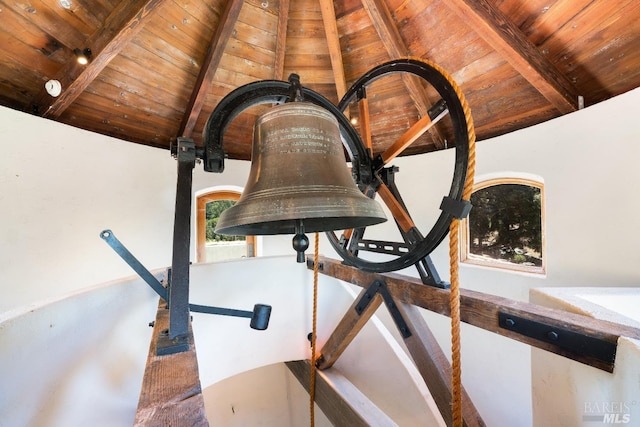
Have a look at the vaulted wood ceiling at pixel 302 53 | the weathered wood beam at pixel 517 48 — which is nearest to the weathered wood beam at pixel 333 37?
the vaulted wood ceiling at pixel 302 53

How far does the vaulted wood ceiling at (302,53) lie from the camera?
155cm

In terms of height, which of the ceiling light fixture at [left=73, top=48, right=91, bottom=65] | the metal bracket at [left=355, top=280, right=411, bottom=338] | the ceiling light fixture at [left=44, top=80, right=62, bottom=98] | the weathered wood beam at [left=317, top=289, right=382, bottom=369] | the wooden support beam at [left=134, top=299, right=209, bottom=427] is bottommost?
the weathered wood beam at [left=317, top=289, right=382, bottom=369]

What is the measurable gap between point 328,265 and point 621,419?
1.31 meters

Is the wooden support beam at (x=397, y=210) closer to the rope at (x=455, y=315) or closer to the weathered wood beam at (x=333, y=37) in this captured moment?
the rope at (x=455, y=315)

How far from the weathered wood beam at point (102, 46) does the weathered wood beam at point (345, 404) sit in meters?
2.54

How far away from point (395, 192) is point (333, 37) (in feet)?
4.58

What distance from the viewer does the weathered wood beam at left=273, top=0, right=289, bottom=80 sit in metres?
1.87

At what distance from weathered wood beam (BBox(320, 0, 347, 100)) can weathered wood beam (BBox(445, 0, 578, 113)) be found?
0.75 metres

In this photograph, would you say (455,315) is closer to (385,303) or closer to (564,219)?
(385,303)

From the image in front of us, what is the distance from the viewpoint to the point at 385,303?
4.23 feet

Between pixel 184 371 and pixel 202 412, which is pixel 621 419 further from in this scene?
pixel 184 371

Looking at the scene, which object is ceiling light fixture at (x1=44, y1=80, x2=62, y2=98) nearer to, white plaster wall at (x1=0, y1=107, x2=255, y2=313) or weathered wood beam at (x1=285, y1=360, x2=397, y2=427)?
white plaster wall at (x1=0, y1=107, x2=255, y2=313)

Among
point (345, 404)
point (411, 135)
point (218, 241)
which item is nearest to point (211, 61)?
point (411, 135)

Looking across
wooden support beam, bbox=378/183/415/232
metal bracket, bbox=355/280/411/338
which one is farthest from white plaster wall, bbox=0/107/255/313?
→ wooden support beam, bbox=378/183/415/232
